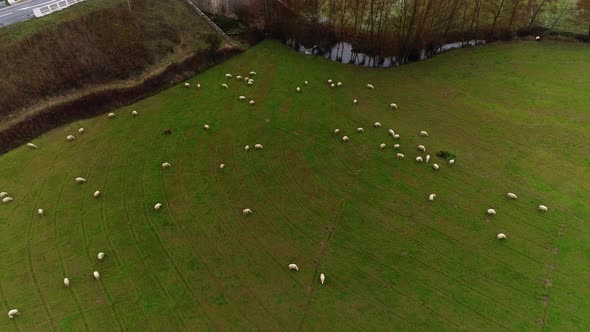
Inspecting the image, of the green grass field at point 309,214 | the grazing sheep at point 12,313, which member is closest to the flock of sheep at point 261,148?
the grazing sheep at point 12,313

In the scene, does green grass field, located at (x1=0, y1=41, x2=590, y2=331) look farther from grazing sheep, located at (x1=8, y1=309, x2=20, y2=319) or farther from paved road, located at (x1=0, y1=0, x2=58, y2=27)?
paved road, located at (x1=0, y1=0, x2=58, y2=27)

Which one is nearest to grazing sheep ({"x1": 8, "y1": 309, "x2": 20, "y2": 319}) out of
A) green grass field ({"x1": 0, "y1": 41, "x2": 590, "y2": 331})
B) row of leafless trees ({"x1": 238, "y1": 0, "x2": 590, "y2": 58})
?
green grass field ({"x1": 0, "y1": 41, "x2": 590, "y2": 331})

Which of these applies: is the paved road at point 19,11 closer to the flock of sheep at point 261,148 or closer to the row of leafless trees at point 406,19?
the flock of sheep at point 261,148

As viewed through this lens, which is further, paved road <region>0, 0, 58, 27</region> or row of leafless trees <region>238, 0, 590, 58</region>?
row of leafless trees <region>238, 0, 590, 58</region>

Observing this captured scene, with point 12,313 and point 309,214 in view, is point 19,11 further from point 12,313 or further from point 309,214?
point 309,214

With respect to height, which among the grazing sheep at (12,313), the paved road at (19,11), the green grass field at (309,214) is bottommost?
the grazing sheep at (12,313)

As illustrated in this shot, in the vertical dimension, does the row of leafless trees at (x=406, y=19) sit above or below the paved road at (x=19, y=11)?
below

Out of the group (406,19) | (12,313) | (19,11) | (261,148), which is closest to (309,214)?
(261,148)
